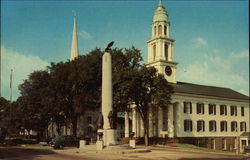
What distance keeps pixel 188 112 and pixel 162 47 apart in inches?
500

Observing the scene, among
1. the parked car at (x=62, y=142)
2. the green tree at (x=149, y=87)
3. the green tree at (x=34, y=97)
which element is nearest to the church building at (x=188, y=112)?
the green tree at (x=34, y=97)

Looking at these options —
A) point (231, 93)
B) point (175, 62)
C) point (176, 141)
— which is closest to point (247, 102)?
point (231, 93)

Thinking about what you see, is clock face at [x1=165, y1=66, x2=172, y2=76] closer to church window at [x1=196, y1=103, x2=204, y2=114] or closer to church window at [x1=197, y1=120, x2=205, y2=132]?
church window at [x1=196, y1=103, x2=204, y2=114]

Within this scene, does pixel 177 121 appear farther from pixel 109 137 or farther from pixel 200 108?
pixel 109 137

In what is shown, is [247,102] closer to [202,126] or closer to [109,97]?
[202,126]

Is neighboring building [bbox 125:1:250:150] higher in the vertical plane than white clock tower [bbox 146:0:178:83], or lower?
lower

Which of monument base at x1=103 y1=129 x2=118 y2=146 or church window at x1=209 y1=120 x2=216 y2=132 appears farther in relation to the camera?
church window at x1=209 y1=120 x2=216 y2=132

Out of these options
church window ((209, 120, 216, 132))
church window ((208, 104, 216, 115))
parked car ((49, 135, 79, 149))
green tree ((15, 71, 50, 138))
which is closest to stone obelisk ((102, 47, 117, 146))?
parked car ((49, 135, 79, 149))

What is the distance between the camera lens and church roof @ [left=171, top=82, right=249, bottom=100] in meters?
61.4

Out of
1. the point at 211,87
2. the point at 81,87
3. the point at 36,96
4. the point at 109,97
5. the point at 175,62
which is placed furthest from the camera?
the point at 211,87

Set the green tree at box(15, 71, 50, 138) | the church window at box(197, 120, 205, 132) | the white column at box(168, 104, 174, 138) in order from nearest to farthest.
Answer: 1. the white column at box(168, 104, 174, 138)
2. the green tree at box(15, 71, 50, 138)
3. the church window at box(197, 120, 205, 132)

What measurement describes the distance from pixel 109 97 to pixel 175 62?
2964cm

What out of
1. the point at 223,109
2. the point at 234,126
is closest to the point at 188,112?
the point at 223,109

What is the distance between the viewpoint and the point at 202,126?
61875 mm
